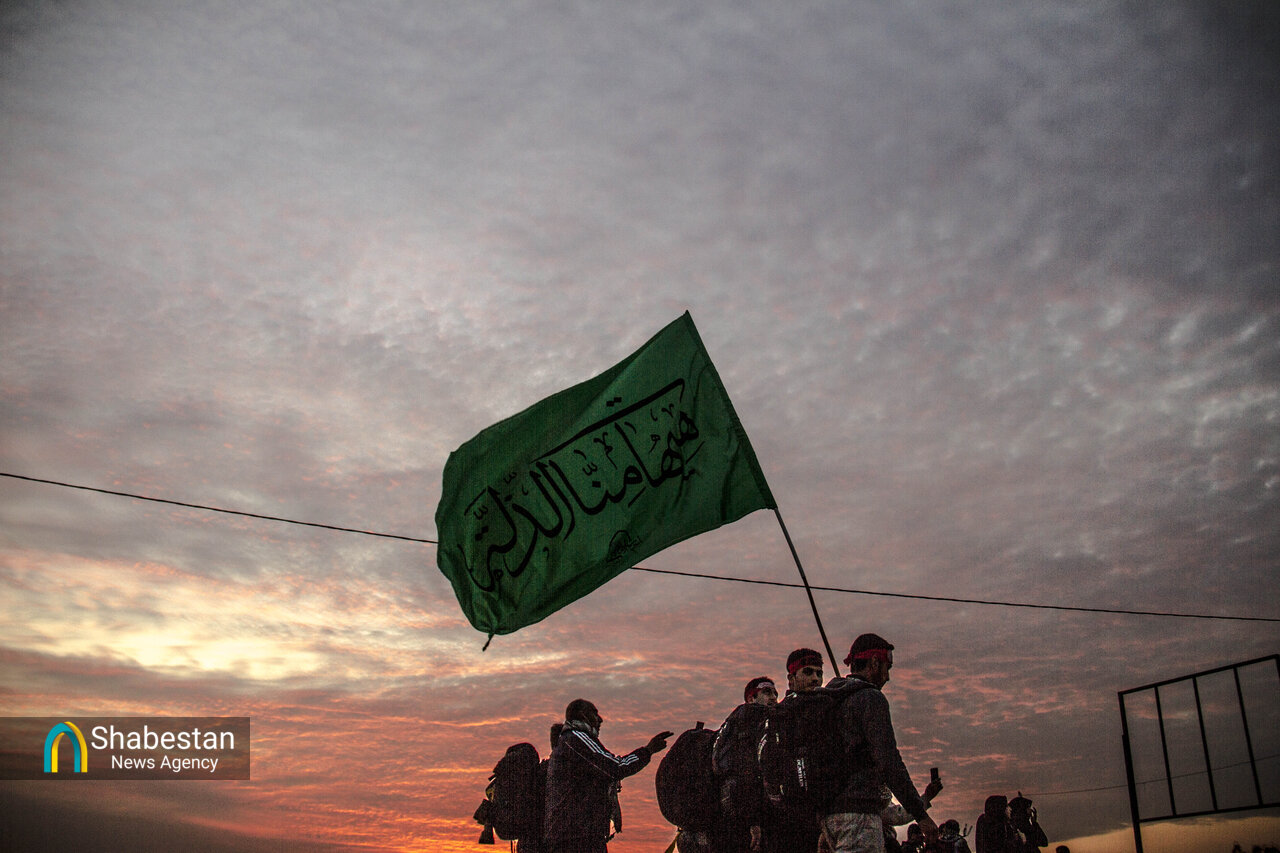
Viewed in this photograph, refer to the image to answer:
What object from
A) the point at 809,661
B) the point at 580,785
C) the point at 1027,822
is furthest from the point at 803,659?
the point at 1027,822

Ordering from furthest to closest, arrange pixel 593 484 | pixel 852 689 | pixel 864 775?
pixel 593 484 → pixel 852 689 → pixel 864 775

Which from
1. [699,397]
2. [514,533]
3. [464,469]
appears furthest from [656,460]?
[464,469]

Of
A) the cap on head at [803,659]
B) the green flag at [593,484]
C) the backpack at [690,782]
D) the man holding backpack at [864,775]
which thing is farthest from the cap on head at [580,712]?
the man holding backpack at [864,775]

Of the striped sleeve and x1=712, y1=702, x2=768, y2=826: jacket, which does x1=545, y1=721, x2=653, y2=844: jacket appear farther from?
x1=712, y1=702, x2=768, y2=826: jacket

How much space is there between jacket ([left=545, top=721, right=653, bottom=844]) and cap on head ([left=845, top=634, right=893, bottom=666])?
2.88 m

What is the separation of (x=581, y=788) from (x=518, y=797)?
106cm

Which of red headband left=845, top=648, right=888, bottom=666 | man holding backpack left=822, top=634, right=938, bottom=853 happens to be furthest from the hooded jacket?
red headband left=845, top=648, right=888, bottom=666

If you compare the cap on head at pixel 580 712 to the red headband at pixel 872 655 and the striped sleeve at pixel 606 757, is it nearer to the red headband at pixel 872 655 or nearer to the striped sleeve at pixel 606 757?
the striped sleeve at pixel 606 757

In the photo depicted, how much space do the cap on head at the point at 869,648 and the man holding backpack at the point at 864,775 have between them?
9.0 inches

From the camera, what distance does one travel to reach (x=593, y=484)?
6703 millimetres

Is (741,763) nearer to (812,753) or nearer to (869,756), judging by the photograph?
(812,753)

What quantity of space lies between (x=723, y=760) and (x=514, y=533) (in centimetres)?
263

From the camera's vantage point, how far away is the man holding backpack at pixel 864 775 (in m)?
5.00

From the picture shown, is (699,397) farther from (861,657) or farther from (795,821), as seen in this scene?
(795,821)
